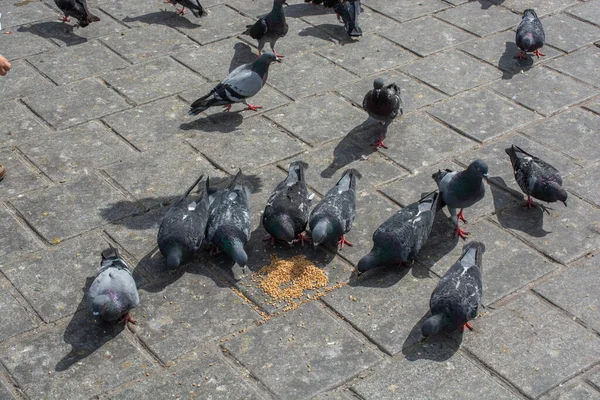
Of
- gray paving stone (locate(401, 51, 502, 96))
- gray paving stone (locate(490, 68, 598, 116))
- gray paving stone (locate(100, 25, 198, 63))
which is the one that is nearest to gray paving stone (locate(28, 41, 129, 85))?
gray paving stone (locate(100, 25, 198, 63))

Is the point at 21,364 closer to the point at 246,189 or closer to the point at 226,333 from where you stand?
the point at 226,333

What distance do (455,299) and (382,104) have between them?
8.97 feet

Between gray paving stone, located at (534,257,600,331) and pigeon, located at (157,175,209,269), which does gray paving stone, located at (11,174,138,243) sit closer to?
pigeon, located at (157,175,209,269)

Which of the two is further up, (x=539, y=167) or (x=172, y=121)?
(x=539, y=167)

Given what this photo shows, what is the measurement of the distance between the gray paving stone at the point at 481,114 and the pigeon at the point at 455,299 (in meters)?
2.58

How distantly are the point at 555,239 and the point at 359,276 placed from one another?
Result: 1.75 metres

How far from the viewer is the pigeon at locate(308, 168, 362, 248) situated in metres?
6.97

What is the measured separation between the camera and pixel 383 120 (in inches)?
336

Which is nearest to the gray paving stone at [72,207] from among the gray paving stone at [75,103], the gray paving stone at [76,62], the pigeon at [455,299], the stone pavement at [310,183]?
the stone pavement at [310,183]

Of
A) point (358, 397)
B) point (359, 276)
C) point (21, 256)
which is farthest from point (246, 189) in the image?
point (358, 397)

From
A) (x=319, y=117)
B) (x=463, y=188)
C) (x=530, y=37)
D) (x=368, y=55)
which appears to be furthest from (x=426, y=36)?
(x=463, y=188)

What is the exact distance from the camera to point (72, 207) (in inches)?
304

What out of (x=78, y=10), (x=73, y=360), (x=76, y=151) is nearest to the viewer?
(x=73, y=360)

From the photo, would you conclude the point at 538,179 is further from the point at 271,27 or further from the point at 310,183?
the point at 271,27
